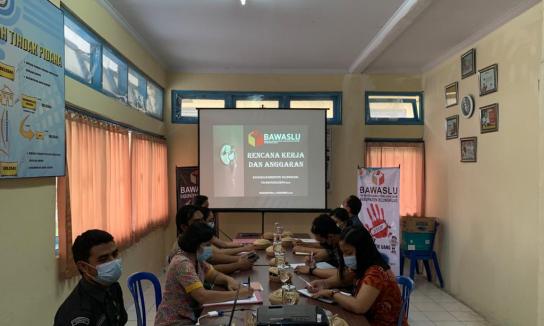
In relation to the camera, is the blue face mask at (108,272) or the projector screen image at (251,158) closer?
the blue face mask at (108,272)

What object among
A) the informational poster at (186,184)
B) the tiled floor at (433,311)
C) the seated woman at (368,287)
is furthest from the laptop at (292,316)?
the informational poster at (186,184)

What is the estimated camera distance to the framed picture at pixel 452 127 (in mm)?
4867

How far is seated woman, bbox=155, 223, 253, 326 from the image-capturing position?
2.18 meters

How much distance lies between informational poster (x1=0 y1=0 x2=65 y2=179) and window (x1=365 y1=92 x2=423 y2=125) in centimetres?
453

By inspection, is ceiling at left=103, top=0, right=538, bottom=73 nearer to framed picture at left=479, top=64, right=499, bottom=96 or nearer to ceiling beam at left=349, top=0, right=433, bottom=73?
ceiling beam at left=349, top=0, right=433, bottom=73

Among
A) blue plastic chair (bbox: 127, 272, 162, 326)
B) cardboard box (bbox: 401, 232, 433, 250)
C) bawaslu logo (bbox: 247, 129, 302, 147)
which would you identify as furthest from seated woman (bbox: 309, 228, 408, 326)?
bawaslu logo (bbox: 247, 129, 302, 147)

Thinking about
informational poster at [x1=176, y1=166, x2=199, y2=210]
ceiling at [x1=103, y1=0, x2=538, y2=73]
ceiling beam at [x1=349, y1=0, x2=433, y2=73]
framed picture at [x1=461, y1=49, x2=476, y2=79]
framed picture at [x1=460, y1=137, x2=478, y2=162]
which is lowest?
informational poster at [x1=176, y1=166, x2=199, y2=210]

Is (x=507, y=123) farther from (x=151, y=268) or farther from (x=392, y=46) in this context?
(x=151, y=268)

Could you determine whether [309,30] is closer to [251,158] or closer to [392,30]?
[392,30]

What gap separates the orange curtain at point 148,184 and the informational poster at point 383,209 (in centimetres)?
280

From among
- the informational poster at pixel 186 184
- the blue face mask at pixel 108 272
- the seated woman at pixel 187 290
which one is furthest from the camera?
the informational poster at pixel 186 184

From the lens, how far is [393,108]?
19.9 ft

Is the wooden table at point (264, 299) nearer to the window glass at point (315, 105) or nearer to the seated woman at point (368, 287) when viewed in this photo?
the seated woman at point (368, 287)

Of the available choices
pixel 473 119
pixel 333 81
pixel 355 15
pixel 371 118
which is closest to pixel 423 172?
pixel 371 118
